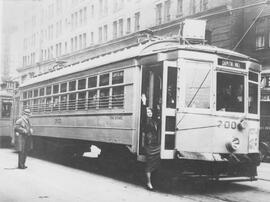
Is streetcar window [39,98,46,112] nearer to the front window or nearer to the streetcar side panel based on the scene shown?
the streetcar side panel

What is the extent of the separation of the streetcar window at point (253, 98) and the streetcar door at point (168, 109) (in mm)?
1852

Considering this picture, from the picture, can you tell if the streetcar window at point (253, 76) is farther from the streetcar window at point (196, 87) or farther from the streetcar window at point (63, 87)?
the streetcar window at point (63, 87)

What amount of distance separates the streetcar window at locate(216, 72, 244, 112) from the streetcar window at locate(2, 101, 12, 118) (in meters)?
14.9

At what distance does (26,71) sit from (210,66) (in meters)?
49.8

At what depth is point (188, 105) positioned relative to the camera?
9.91 metres

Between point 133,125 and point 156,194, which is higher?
point 133,125

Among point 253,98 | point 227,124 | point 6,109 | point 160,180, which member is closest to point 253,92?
point 253,98

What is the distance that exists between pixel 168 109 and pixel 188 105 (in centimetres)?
40

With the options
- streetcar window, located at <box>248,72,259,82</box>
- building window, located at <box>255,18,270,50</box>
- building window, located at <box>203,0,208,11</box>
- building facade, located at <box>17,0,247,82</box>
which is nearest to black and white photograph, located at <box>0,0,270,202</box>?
streetcar window, located at <box>248,72,259,82</box>

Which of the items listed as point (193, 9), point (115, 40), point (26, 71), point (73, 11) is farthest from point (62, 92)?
point (26, 71)

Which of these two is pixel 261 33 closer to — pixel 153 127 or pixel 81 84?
pixel 81 84

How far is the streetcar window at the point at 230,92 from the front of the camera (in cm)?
1018

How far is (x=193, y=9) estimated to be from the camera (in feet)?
101

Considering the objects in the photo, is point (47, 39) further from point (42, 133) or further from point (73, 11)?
point (42, 133)
